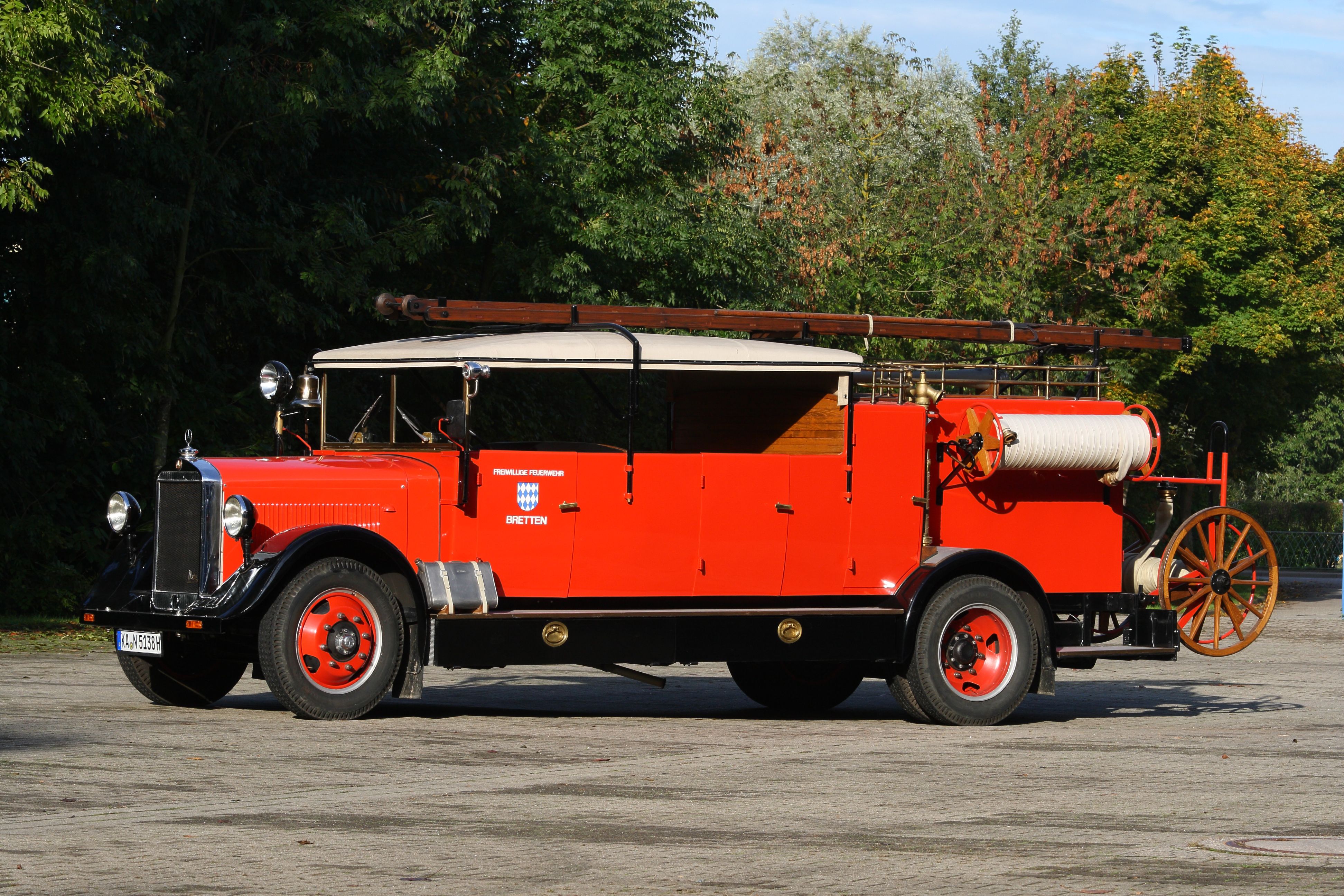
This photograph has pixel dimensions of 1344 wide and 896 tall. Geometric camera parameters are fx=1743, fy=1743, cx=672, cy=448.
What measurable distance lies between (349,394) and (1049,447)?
17.0 ft

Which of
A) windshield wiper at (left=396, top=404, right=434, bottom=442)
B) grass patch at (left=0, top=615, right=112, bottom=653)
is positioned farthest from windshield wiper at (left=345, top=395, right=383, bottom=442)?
grass patch at (left=0, top=615, right=112, bottom=653)

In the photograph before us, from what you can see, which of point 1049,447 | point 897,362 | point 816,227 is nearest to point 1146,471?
point 1049,447

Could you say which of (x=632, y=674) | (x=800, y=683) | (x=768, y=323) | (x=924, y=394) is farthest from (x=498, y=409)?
(x=800, y=683)

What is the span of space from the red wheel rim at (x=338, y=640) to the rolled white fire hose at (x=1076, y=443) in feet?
15.6

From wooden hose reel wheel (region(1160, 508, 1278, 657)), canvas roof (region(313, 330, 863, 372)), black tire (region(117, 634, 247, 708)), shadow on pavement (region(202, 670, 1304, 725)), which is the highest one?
canvas roof (region(313, 330, 863, 372))

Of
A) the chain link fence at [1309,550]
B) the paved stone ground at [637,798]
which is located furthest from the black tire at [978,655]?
the chain link fence at [1309,550]

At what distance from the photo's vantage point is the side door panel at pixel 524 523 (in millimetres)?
11586

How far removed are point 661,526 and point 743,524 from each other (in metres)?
0.62

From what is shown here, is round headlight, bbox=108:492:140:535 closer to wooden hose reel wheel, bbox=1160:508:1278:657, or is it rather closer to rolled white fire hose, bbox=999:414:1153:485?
rolled white fire hose, bbox=999:414:1153:485

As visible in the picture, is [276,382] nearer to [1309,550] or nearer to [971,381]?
[971,381]

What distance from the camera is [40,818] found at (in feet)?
24.9

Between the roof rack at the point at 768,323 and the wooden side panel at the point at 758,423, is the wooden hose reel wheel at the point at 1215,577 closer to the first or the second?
the roof rack at the point at 768,323

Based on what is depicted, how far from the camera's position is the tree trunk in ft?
74.0

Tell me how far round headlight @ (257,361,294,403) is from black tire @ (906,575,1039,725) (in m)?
4.79
